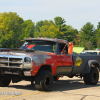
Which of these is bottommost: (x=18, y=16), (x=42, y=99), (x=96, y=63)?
(x=42, y=99)

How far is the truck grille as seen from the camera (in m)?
9.00

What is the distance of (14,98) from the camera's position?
776 cm

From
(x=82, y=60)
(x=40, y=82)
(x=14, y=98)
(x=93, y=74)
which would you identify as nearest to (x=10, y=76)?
(x=40, y=82)

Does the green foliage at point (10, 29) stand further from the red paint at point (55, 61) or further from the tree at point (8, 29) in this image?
the red paint at point (55, 61)

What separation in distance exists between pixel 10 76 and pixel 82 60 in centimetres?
360

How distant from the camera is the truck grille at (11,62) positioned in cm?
900

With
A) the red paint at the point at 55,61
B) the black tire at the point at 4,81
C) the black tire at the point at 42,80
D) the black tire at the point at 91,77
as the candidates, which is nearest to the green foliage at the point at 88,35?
the black tire at the point at 91,77

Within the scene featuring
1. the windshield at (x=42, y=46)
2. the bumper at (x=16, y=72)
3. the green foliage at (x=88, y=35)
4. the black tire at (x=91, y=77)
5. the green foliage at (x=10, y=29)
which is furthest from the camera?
the green foliage at (x=88, y=35)

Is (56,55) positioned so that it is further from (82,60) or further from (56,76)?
(82,60)

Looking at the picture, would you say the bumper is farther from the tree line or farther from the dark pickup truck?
the tree line

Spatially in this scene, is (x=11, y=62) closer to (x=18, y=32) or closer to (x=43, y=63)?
(x=43, y=63)

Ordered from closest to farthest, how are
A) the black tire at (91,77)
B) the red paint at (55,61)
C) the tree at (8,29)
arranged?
the red paint at (55,61) < the black tire at (91,77) < the tree at (8,29)

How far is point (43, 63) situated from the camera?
9.21m

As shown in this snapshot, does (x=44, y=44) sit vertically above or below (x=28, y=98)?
above
